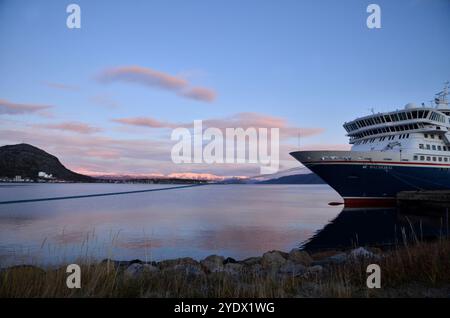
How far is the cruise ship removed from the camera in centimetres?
3375

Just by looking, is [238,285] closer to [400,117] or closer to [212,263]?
[212,263]

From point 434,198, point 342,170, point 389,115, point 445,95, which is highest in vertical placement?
point 445,95

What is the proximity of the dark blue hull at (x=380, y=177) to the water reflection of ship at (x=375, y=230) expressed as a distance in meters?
2.16

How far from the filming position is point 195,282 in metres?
7.23

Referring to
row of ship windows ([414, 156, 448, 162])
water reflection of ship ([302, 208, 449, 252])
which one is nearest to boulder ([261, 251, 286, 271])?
water reflection of ship ([302, 208, 449, 252])

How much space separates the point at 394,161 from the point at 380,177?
6.60ft

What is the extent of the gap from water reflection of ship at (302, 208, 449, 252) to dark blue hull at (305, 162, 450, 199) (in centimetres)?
216

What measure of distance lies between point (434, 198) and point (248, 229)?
16.2m

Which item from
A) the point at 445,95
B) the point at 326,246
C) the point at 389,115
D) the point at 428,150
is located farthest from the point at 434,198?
the point at 445,95

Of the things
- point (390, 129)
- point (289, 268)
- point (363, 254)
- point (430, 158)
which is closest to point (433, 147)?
point (430, 158)

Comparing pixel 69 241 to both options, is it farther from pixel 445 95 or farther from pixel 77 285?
pixel 445 95

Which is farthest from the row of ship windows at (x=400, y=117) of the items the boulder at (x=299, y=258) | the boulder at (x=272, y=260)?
the boulder at (x=272, y=260)

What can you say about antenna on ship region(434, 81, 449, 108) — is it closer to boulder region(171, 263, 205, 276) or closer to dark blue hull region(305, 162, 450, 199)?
dark blue hull region(305, 162, 450, 199)
